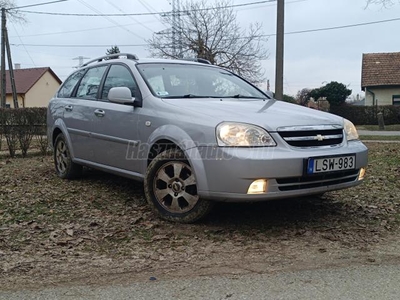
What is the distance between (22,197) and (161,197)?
2.04m

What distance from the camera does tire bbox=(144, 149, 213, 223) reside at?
152 inches

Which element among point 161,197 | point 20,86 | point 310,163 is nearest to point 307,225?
point 310,163

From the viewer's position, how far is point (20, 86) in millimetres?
47688

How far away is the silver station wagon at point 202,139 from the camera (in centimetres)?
354

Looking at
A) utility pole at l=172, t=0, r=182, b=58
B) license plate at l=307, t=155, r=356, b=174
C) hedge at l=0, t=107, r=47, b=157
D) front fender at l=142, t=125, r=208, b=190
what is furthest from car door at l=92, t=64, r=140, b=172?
utility pole at l=172, t=0, r=182, b=58

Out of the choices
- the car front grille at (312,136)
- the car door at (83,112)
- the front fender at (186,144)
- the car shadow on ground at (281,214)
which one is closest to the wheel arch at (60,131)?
the car door at (83,112)

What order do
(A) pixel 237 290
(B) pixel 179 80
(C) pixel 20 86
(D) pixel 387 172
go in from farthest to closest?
(C) pixel 20 86 → (D) pixel 387 172 → (B) pixel 179 80 → (A) pixel 237 290

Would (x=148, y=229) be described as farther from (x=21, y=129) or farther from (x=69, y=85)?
(x=21, y=129)

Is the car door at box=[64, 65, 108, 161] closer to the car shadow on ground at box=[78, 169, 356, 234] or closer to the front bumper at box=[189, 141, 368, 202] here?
Result: the car shadow on ground at box=[78, 169, 356, 234]

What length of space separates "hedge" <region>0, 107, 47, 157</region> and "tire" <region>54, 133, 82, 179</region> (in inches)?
137

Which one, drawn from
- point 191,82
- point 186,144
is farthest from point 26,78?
point 186,144

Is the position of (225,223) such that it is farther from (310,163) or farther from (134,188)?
(134,188)

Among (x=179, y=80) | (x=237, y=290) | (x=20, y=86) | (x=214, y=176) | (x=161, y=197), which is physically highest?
(x=20, y=86)

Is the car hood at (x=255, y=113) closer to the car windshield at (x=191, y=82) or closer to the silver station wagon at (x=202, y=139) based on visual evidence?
the silver station wagon at (x=202, y=139)
